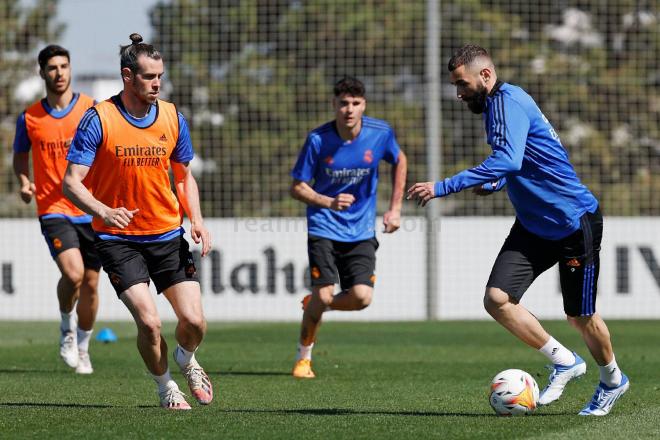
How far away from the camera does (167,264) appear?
25.7 feet

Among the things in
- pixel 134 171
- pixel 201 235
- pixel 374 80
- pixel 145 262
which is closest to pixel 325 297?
pixel 201 235

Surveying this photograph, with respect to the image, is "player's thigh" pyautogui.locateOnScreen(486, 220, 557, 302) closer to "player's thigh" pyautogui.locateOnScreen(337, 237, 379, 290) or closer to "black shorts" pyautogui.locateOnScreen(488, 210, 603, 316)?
"black shorts" pyautogui.locateOnScreen(488, 210, 603, 316)

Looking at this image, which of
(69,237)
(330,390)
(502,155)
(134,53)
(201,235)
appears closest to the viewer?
(502,155)

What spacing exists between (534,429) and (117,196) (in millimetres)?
2874

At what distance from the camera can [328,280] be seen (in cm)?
1066

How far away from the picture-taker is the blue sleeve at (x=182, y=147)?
26.2 feet

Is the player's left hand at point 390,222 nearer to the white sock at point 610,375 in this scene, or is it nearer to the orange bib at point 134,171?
the orange bib at point 134,171

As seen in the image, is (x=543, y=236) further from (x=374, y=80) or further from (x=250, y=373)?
(x=374, y=80)

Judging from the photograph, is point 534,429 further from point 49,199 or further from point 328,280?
point 49,199

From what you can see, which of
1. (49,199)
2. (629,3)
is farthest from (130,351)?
(629,3)

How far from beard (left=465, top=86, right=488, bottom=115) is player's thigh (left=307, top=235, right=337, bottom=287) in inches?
141

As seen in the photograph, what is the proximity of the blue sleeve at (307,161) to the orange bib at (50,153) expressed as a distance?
1.87 m

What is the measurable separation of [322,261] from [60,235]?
2232mm

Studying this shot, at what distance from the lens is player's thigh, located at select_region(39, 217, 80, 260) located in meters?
10.6
